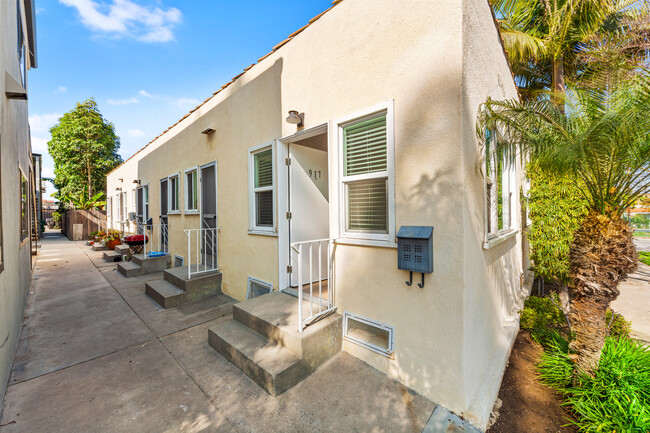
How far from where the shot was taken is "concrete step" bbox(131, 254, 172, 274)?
258 inches

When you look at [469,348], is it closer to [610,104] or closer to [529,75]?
[610,104]

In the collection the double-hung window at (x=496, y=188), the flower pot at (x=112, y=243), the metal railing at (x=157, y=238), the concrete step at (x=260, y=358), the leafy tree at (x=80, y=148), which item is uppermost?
the leafy tree at (x=80, y=148)

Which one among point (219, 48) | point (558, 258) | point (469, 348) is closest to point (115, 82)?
point (219, 48)

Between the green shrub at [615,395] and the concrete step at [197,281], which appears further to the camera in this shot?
the concrete step at [197,281]

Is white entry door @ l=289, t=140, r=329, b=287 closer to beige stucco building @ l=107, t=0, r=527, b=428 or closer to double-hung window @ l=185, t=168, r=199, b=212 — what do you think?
beige stucco building @ l=107, t=0, r=527, b=428

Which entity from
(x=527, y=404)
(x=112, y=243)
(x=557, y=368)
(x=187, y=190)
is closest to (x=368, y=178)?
(x=527, y=404)

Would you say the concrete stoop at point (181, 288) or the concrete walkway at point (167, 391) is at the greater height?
the concrete stoop at point (181, 288)

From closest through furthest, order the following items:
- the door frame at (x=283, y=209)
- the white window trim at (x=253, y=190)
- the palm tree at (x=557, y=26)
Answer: the door frame at (x=283, y=209) < the white window trim at (x=253, y=190) < the palm tree at (x=557, y=26)

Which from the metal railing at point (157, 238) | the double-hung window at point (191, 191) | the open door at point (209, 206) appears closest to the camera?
the open door at point (209, 206)

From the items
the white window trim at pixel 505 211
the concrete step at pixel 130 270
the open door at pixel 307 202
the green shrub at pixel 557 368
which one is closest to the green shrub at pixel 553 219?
the white window trim at pixel 505 211

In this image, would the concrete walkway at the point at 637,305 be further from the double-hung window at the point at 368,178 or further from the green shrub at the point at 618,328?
the double-hung window at the point at 368,178

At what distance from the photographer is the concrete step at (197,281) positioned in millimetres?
4578

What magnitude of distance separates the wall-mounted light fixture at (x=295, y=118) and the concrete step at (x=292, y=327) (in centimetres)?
246

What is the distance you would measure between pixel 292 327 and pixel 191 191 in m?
5.21
